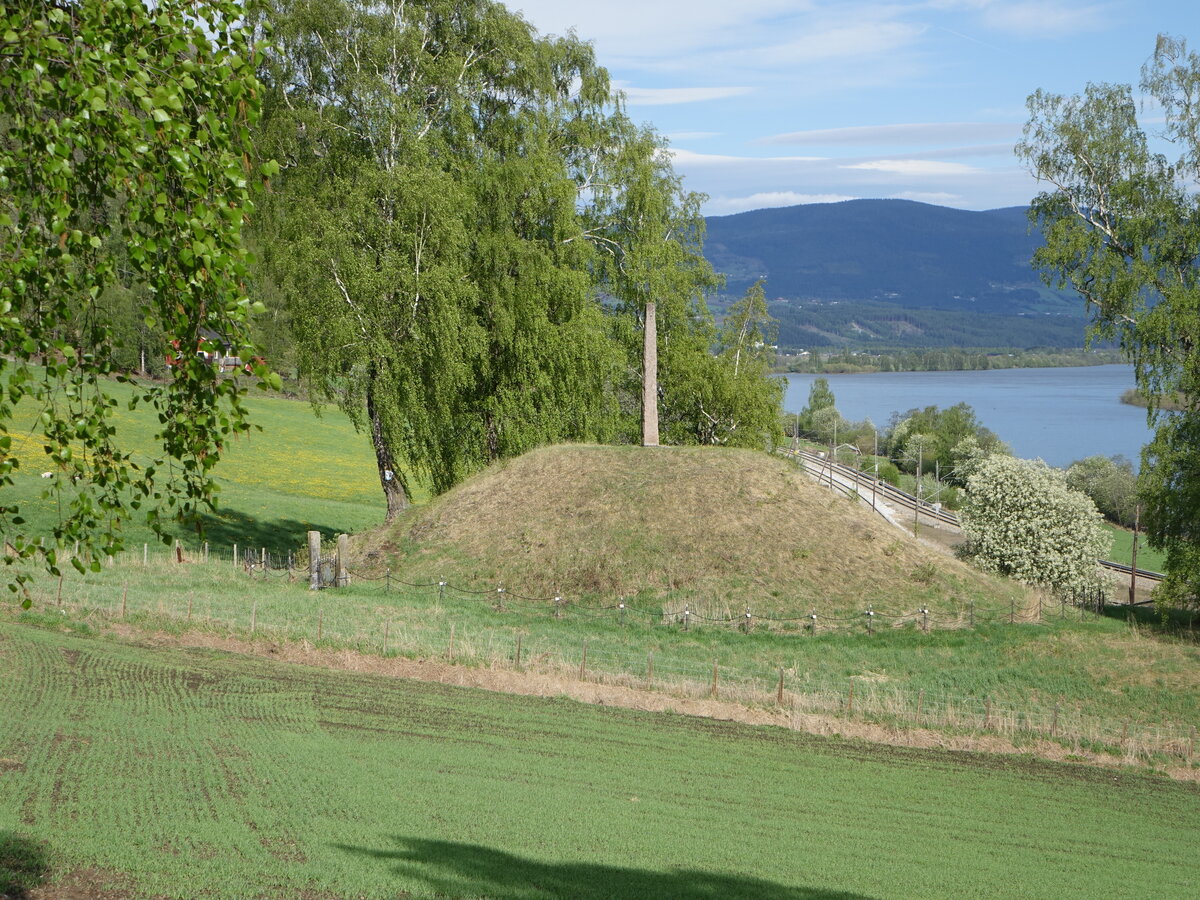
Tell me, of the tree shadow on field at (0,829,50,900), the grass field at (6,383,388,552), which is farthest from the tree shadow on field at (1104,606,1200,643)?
the tree shadow on field at (0,829,50,900)

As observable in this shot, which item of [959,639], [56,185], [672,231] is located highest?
[672,231]

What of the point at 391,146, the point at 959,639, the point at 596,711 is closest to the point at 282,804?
the point at 596,711

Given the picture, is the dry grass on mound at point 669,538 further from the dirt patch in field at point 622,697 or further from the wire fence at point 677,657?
the dirt patch in field at point 622,697

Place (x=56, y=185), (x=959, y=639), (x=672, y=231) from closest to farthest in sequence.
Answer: (x=56, y=185)
(x=959, y=639)
(x=672, y=231)

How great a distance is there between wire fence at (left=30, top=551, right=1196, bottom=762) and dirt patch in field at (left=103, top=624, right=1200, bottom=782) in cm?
30

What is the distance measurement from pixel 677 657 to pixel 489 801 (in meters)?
14.6

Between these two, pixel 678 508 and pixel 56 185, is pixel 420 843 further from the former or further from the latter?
pixel 678 508

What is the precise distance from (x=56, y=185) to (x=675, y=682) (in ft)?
76.3

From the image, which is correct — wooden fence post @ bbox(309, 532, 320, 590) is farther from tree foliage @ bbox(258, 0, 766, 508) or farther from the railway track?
the railway track

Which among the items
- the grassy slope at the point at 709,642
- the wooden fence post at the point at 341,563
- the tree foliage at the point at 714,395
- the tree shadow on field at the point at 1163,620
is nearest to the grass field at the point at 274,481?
the wooden fence post at the point at 341,563

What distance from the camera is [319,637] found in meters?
29.0

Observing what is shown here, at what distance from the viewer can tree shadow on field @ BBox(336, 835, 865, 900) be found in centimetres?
1358

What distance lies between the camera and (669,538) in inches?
1523

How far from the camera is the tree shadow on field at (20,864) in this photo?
1198 cm
